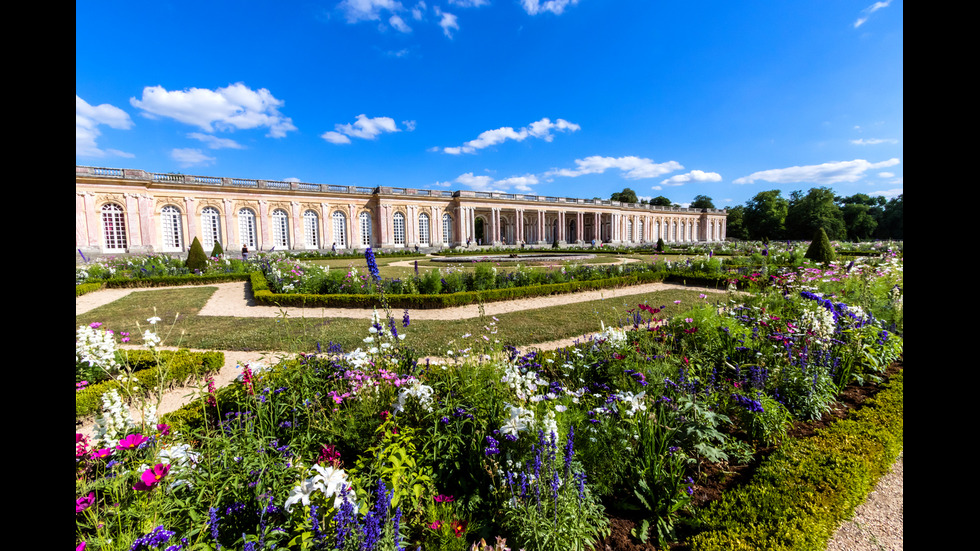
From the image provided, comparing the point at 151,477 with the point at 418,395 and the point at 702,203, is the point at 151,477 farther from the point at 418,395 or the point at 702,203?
the point at 702,203

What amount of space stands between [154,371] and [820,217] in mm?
66116

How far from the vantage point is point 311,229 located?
109 feet

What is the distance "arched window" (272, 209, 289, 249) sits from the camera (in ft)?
103

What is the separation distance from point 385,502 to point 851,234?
73042mm

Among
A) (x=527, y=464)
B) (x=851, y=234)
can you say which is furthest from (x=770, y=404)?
(x=851, y=234)

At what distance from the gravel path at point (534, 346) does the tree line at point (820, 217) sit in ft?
179

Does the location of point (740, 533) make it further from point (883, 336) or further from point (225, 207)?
point (225, 207)

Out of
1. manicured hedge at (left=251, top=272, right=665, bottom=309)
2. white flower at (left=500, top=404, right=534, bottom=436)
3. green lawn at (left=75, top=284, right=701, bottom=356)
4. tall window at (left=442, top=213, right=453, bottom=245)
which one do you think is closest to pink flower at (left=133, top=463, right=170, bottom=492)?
white flower at (left=500, top=404, right=534, bottom=436)

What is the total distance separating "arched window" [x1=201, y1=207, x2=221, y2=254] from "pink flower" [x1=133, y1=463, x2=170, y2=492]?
33221 millimetres

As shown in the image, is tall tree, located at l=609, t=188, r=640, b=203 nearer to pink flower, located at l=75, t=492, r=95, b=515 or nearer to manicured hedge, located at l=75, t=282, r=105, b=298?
manicured hedge, located at l=75, t=282, r=105, b=298

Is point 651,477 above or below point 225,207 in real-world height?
below

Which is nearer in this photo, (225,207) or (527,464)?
(527,464)

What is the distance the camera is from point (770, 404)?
9.41 ft

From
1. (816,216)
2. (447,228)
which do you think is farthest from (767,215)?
(447,228)
